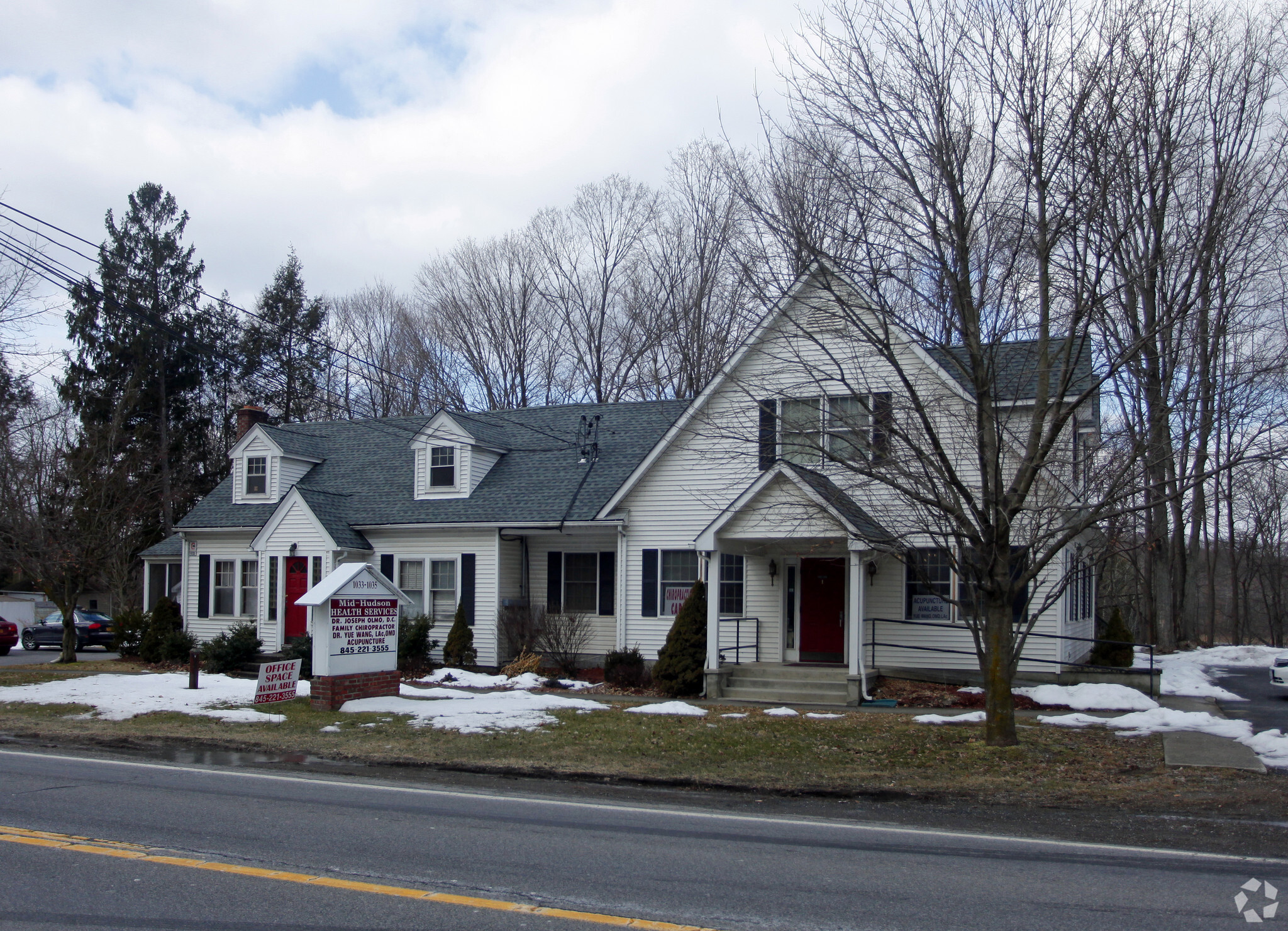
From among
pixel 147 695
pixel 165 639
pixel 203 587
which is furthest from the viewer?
pixel 203 587

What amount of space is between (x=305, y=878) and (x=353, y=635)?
10249mm

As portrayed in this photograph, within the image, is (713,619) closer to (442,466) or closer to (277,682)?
(277,682)

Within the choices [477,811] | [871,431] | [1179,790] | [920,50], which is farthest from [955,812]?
[920,50]

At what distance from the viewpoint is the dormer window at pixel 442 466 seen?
24609 millimetres

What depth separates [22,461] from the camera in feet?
95.9

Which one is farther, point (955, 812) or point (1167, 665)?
point (1167, 665)

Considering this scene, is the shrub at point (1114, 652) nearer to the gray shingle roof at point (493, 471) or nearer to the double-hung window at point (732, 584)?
the double-hung window at point (732, 584)

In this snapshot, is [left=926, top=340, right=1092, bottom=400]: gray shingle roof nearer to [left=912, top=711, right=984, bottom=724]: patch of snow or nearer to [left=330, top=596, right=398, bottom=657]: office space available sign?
[left=912, top=711, right=984, bottom=724]: patch of snow

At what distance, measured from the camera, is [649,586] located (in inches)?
837

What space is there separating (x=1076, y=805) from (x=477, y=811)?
219 inches

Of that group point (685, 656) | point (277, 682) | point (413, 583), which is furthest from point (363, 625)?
point (413, 583)

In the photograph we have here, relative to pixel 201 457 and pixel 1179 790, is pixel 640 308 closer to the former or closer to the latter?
pixel 201 457

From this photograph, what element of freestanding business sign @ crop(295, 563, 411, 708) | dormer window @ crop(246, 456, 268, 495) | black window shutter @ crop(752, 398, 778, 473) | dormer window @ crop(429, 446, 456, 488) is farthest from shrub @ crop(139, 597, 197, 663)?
black window shutter @ crop(752, 398, 778, 473)

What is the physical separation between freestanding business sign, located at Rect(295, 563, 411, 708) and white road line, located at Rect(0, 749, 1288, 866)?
4.13 meters
